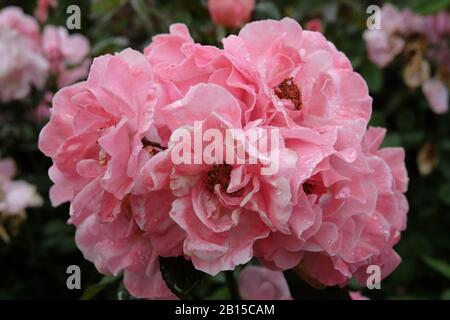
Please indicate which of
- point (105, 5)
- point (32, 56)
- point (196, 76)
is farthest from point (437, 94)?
point (196, 76)

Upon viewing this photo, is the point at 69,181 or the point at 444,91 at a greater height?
the point at 69,181

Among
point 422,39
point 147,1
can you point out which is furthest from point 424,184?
point 147,1

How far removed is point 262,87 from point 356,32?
48.8 inches

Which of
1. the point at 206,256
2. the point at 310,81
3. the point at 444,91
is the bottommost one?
the point at 444,91

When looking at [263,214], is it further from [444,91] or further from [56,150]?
[444,91]

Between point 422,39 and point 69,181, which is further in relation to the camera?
point 422,39

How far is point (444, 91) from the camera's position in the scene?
5.86ft

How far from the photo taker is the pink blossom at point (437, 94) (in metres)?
1.79

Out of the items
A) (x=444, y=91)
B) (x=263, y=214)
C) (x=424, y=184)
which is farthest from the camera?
(x=424, y=184)

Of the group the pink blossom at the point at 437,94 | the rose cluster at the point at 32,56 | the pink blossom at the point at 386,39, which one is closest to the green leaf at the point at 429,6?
the pink blossom at the point at 386,39

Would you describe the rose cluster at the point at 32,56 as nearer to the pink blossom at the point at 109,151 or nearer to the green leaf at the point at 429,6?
the green leaf at the point at 429,6

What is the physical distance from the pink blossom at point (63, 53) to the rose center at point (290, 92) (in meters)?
1.04

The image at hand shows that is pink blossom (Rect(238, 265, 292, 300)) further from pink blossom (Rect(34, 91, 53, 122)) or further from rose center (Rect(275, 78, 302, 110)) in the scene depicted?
pink blossom (Rect(34, 91, 53, 122))

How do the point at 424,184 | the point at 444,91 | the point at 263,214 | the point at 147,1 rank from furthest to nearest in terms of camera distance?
the point at 424,184 → the point at 444,91 → the point at 147,1 → the point at 263,214
